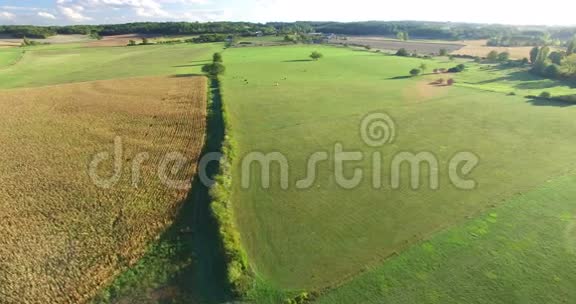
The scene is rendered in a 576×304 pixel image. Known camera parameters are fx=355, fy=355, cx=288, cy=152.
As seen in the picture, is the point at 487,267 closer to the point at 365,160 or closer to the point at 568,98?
the point at 365,160

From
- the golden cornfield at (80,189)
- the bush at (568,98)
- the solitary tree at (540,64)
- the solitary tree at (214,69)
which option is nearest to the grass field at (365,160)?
the solitary tree at (214,69)

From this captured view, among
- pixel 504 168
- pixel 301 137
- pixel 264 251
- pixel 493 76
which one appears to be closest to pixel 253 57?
pixel 493 76

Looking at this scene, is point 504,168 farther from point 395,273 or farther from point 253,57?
point 253,57

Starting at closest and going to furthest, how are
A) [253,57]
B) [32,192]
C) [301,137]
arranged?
[32,192] → [301,137] → [253,57]

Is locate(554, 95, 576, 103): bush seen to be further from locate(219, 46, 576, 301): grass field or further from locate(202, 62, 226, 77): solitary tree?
locate(202, 62, 226, 77): solitary tree

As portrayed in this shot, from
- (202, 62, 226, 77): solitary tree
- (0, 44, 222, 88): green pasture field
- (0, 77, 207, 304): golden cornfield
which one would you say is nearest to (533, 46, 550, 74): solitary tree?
(202, 62, 226, 77): solitary tree

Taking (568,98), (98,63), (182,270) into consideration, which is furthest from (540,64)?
(98,63)
